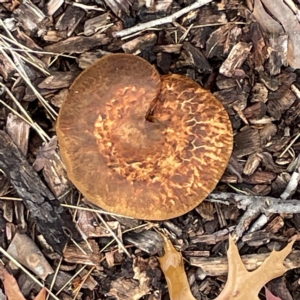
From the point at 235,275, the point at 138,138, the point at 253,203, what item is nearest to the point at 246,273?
the point at 235,275

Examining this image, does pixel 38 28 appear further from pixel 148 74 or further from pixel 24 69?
pixel 148 74

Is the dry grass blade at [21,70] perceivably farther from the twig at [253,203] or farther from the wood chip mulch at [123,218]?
the twig at [253,203]

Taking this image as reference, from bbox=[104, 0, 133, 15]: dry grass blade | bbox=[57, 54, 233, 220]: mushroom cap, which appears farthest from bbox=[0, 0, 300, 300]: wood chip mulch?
bbox=[57, 54, 233, 220]: mushroom cap

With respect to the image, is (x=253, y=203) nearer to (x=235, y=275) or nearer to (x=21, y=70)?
(x=235, y=275)

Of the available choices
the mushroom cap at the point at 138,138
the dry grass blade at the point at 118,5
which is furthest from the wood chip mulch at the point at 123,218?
the mushroom cap at the point at 138,138

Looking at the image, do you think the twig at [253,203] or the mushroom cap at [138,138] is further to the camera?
the twig at [253,203]

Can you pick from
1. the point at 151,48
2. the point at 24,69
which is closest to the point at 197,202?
the point at 151,48
